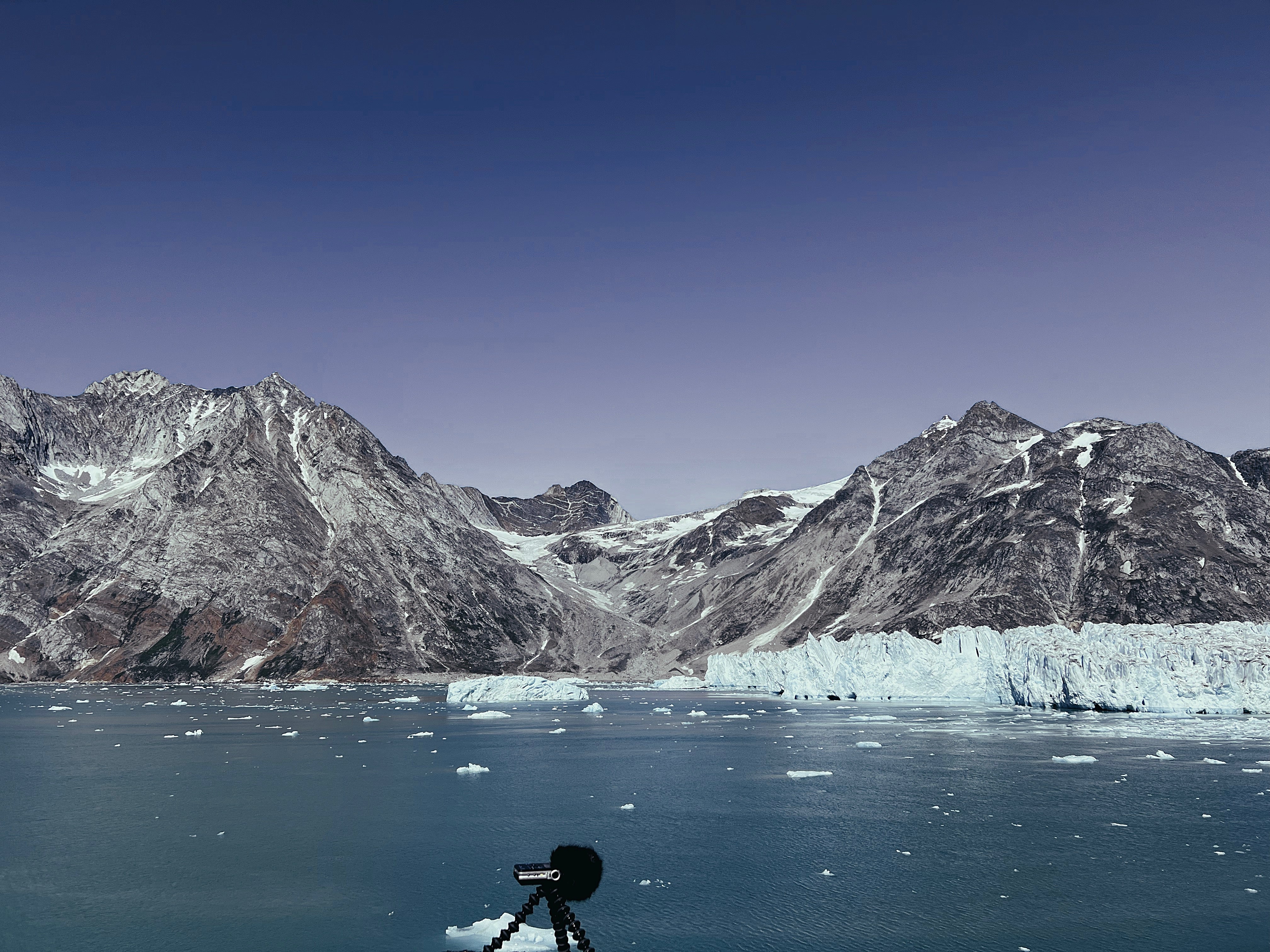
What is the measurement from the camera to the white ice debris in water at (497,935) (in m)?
26.5

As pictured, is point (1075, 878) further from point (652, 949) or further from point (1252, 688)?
point (1252, 688)

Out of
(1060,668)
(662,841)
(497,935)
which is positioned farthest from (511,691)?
(497,935)

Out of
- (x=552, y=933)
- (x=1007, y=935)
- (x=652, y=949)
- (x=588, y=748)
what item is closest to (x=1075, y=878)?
(x=1007, y=935)

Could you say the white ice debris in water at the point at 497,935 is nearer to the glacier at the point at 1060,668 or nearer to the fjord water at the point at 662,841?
the fjord water at the point at 662,841

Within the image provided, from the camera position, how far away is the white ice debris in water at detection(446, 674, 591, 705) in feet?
452

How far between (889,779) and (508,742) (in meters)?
36.6

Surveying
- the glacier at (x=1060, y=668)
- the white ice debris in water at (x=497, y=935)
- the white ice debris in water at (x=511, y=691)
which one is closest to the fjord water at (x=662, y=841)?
the white ice debris in water at (x=497, y=935)

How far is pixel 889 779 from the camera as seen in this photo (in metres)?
56.5

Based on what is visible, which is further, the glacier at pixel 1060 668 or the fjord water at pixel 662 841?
the glacier at pixel 1060 668

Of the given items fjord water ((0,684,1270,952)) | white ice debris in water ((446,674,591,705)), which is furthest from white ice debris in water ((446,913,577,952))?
white ice debris in water ((446,674,591,705))

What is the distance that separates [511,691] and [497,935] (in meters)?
120

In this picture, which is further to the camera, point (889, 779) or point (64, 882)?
point (889, 779)

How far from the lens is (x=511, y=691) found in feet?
474

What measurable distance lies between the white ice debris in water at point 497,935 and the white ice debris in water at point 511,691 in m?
106
